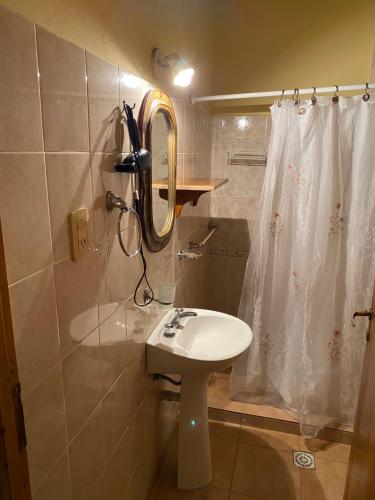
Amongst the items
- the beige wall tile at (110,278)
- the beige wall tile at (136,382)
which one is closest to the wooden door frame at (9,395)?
the beige wall tile at (110,278)

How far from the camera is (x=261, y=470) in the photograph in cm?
187

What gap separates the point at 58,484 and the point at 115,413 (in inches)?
12.7

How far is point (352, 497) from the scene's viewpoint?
4.17 ft

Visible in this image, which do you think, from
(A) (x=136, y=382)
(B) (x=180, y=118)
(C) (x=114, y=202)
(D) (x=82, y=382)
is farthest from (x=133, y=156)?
(A) (x=136, y=382)

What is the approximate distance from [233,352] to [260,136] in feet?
5.29

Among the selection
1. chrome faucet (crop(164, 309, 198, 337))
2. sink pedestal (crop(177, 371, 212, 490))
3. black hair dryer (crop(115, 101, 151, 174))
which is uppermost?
black hair dryer (crop(115, 101, 151, 174))

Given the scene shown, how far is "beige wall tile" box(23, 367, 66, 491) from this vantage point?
30.9 inches

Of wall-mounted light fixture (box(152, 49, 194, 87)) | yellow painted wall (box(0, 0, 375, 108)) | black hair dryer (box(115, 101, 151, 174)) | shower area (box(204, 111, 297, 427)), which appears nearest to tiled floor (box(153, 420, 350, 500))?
shower area (box(204, 111, 297, 427))

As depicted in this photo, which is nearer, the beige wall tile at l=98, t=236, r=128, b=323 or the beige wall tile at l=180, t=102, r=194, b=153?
the beige wall tile at l=98, t=236, r=128, b=323

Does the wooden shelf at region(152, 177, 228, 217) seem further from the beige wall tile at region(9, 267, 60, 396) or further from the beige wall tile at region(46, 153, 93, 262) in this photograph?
the beige wall tile at region(9, 267, 60, 396)

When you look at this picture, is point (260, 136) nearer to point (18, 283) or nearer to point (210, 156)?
point (210, 156)

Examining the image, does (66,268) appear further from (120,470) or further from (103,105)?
(120,470)

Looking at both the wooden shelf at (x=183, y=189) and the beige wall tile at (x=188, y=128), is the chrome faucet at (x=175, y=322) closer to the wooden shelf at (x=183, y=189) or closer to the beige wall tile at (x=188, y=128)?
the wooden shelf at (x=183, y=189)

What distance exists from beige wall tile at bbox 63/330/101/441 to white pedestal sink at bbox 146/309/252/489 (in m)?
0.44
